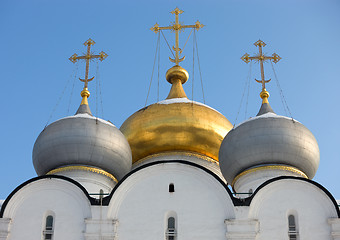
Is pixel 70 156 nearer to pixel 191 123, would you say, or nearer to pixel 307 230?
pixel 191 123

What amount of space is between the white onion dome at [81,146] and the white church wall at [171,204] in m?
1.62

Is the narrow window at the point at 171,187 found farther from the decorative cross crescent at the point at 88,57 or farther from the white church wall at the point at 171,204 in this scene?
the decorative cross crescent at the point at 88,57

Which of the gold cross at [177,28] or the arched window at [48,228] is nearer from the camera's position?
the arched window at [48,228]

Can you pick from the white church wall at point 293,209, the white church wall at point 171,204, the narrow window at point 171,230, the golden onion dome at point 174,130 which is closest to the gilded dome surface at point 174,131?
the golden onion dome at point 174,130

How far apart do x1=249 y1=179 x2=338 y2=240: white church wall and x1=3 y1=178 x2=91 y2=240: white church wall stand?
9.44 ft

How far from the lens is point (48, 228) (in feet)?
43.7

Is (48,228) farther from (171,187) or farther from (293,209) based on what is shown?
(293,209)

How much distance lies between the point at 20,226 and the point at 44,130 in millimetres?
2813

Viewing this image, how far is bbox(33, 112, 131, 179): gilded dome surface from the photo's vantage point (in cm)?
1509

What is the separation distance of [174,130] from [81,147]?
10.0ft

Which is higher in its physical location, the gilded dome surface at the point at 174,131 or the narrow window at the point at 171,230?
the gilded dome surface at the point at 174,131

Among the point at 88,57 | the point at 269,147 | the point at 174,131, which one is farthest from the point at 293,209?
the point at 88,57

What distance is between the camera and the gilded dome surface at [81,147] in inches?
594

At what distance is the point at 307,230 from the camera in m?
13.1
